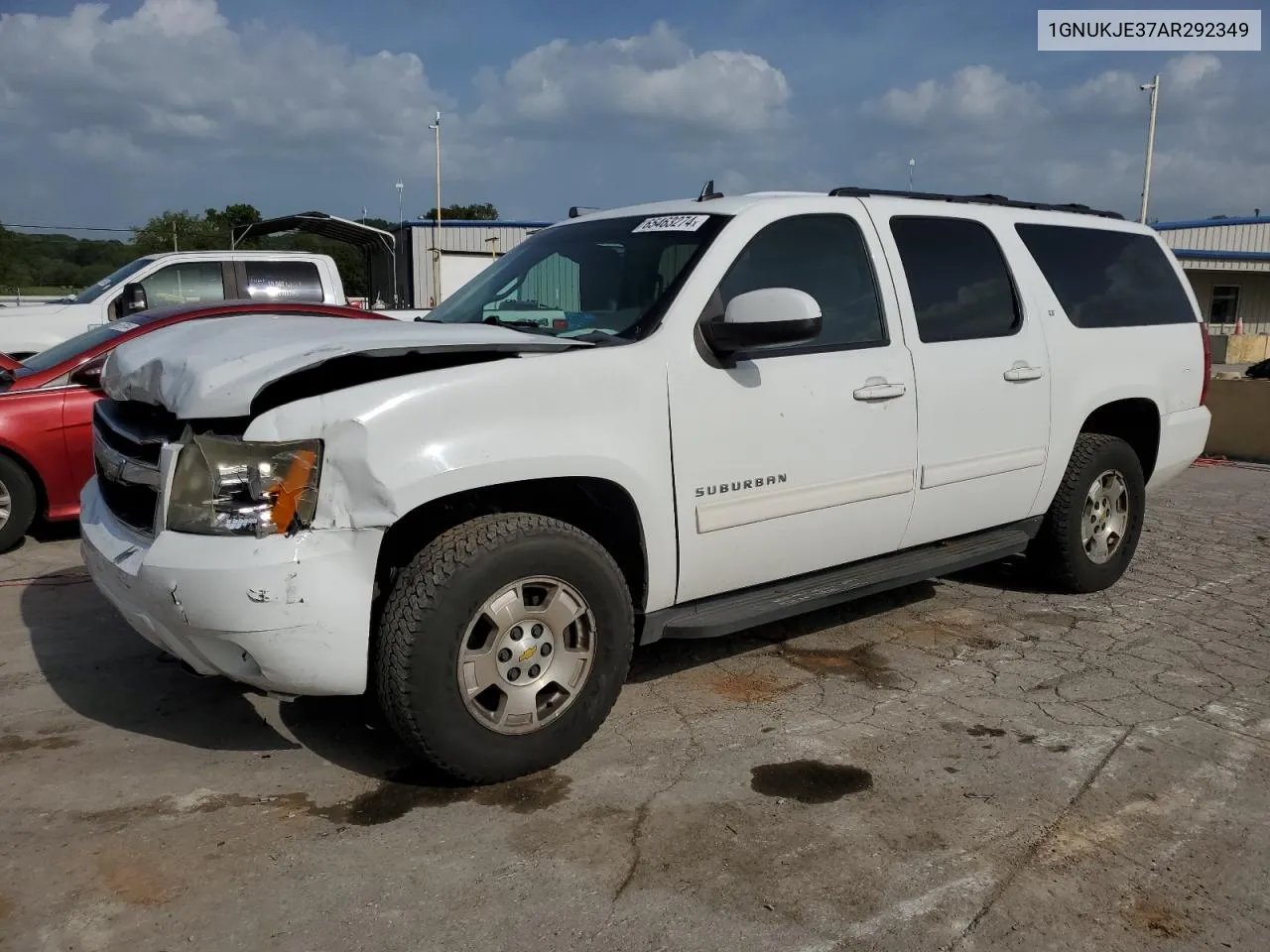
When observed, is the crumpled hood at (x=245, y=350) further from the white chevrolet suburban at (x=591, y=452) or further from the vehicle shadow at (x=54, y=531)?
the vehicle shadow at (x=54, y=531)

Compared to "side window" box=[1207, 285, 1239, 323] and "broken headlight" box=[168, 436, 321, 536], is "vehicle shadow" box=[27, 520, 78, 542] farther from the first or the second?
"side window" box=[1207, 285, 1239, 323]

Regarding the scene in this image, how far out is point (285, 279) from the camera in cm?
1118

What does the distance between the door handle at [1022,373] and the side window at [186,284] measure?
906cm

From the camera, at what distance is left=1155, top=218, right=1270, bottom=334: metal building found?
33812 mm

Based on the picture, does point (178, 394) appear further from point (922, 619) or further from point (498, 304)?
point (922, 619)

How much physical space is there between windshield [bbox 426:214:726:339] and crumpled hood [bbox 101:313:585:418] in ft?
1.39

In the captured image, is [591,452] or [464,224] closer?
[591,452]

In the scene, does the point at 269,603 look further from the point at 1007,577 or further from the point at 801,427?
the point at 1007,577

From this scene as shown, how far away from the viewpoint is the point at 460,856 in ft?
9.63

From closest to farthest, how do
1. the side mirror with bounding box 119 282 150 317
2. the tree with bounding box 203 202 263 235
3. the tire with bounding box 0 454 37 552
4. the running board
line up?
the running board, the tire with bounding box 0 454 37 552, the side mirror with bounding box 119 282 150 317, the tree with bounding box 203 202 263 235

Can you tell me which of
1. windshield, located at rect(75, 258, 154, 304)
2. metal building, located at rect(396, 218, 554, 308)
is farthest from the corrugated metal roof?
windshield, located at rect(75, 258, 154, 304)

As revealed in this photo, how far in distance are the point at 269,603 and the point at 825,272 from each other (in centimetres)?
247

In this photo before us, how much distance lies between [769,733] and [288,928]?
71.5 inches

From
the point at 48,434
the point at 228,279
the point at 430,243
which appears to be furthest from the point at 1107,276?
the point at 430,243
